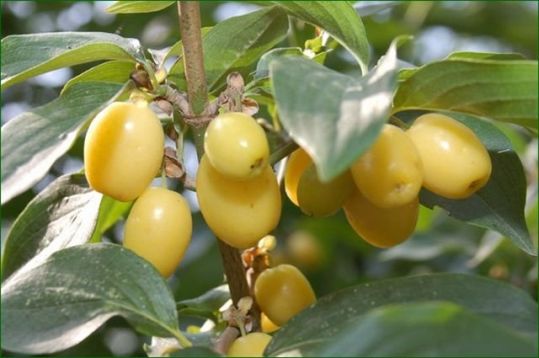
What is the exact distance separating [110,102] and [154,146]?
55mm

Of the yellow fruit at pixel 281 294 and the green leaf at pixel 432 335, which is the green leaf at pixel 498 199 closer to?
the yellow fruit at pixel 281 294

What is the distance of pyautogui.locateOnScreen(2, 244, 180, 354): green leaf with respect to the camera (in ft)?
2.64

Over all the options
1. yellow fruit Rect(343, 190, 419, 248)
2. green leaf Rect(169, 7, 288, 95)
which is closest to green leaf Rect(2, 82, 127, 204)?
green leaf Rect(169, 7, 288, 95)

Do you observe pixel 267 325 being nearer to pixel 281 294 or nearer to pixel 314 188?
pixel 281 294

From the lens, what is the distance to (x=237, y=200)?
889 millimetres

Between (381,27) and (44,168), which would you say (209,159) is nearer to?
(44,168)

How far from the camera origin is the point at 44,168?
78 cm

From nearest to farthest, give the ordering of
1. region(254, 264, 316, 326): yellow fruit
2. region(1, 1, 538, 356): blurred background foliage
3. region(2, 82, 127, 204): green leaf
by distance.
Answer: region(2, 82, 127, 204): green leaf < region(254, 264, 316, 326): yellow fruit < region(1, 1, 538, 356): blurred background foliage

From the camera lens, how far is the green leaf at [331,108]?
0.65 meters

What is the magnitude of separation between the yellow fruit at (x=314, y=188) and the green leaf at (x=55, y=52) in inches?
7.4

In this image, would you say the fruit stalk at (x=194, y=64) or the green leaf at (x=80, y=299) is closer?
the green leaf at (x=80, y=299)

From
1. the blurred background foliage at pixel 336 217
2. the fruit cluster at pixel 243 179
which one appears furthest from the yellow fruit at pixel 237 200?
the blurred background foliage at pixel 336 217

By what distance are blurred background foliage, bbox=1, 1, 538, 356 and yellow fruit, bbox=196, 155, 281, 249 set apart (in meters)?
1.04

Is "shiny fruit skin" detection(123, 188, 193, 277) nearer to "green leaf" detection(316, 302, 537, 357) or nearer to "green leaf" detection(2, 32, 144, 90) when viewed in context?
"green leaf" detection(2, 32, 144, 90)
